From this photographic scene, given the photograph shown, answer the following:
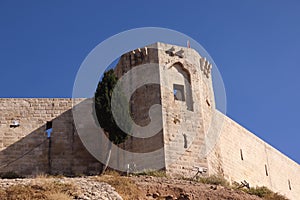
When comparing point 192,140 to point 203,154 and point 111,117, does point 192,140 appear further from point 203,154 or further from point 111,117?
point 111,117

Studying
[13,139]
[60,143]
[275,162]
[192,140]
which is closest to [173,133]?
[192,140]

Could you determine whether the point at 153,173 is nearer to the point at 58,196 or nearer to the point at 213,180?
the point at 213,180

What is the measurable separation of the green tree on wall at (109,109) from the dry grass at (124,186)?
1.94 m

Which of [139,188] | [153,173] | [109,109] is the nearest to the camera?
[139,188]

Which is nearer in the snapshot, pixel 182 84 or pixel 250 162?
pixel 182 84

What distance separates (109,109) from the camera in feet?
65.7

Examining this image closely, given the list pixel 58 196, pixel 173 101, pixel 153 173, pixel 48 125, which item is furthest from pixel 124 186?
pixel 48 125

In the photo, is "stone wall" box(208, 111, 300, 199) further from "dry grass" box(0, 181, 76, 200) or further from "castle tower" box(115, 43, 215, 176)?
"dry grass" box(0, 181, 76, 200)

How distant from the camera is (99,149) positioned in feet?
72.6

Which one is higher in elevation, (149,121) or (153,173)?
(149,121)

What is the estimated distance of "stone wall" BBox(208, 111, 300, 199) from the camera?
23.5 metres

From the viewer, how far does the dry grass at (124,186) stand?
17.2 m

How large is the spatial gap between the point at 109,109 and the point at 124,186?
3301 mm

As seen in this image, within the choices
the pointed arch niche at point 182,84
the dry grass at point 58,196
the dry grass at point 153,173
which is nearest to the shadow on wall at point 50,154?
the dry grass at point 153,173
